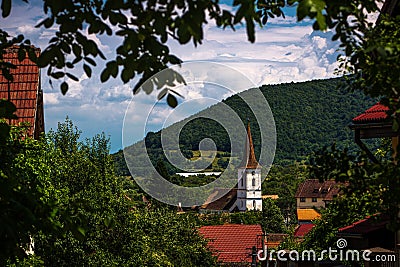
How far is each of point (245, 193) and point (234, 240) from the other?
75960 mm

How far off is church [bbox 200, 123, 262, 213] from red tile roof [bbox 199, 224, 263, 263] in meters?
61.2

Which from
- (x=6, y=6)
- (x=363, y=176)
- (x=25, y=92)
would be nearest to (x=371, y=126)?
(x=363, y=176)

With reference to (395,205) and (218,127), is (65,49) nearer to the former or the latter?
(395,205)

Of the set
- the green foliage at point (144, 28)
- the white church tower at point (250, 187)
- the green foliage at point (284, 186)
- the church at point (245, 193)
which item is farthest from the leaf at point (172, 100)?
the white church tower at point (250, 187)

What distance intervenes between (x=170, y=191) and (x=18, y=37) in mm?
84401

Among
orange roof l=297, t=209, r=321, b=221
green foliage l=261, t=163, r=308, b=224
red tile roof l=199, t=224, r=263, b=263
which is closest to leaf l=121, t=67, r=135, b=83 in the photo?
red tile roof l=199, t=224, r=263, b=263

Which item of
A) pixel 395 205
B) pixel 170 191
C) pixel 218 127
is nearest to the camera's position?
pixel 395 205

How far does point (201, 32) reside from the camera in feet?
10.3

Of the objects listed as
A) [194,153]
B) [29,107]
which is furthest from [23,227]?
[194,153]

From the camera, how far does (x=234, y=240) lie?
4275 cm

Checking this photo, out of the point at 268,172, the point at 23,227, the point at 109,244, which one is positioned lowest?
the point at 268,172

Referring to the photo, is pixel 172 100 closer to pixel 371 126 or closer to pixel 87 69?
pixel 87 69

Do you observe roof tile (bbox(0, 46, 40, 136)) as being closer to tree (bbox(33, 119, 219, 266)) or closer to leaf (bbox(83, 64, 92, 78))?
tree (bbox(33, 119, 219, 266))

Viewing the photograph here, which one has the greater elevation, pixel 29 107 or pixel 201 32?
pixel 201 32
